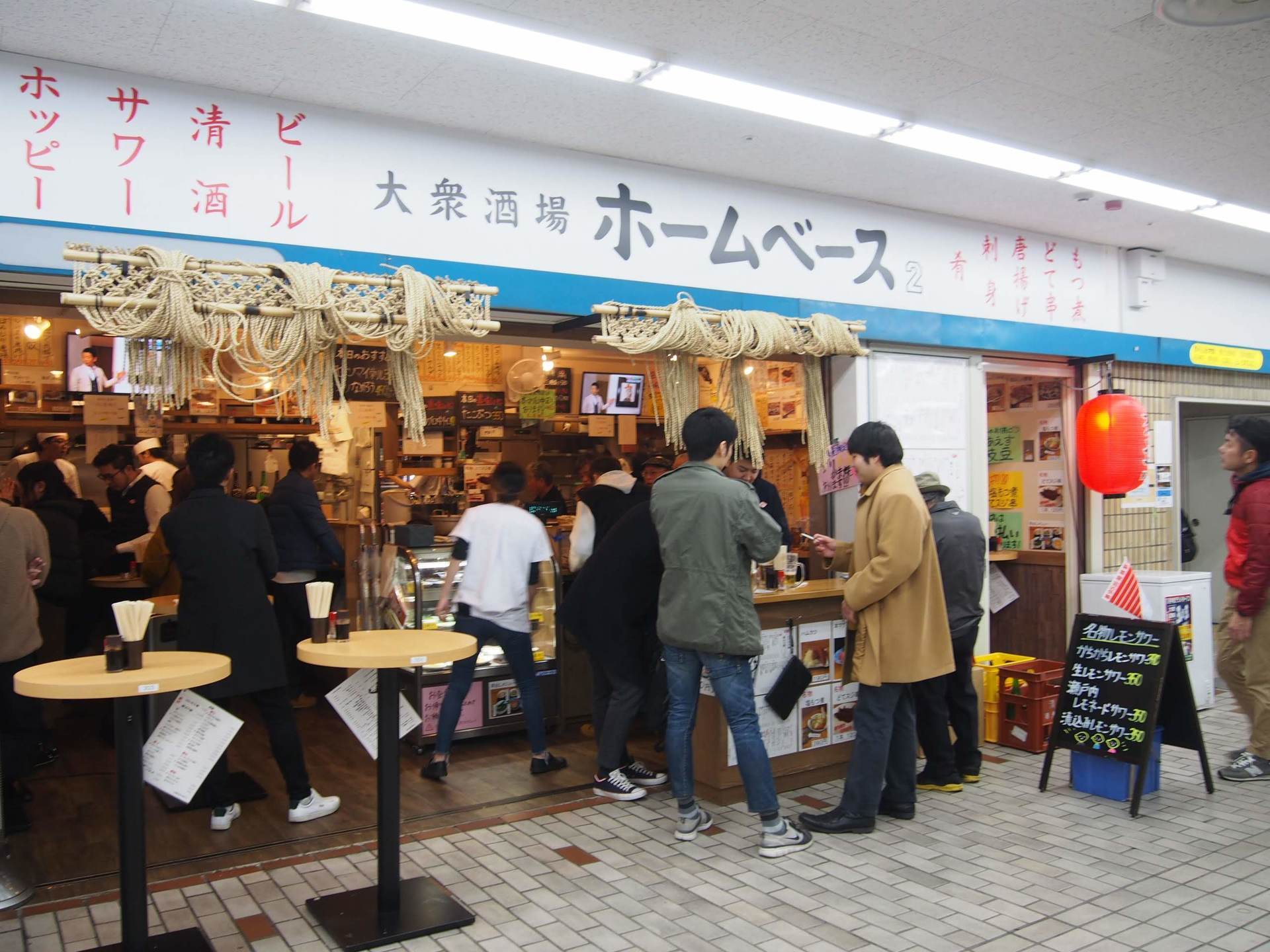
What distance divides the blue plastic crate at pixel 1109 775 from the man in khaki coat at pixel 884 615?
3.94 ft

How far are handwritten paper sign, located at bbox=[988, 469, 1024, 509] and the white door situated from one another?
3050 millimetres

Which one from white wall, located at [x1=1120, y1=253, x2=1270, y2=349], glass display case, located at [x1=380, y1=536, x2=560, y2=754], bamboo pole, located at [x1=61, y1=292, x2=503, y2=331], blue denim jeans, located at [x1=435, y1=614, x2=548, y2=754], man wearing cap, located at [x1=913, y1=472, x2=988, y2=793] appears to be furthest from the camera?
white wall, located at [x1=1120, y1=253, x2=1270, y2=349]

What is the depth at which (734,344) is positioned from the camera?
530cm

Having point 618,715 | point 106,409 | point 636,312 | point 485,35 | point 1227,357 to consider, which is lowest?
point 618,715

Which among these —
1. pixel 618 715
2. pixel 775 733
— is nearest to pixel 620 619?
pixel 618 715

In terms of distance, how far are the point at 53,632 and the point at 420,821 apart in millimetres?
4021

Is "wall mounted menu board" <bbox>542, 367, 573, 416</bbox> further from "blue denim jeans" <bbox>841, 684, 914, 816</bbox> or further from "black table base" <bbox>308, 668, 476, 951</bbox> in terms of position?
"black table base" <bbox>308, 668, 476, 951</bbox>

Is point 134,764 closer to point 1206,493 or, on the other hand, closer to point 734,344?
point 734,344

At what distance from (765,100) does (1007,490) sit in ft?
14.7

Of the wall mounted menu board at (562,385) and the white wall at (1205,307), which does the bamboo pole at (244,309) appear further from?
the white wall at (1205,307)

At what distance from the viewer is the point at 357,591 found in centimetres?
756

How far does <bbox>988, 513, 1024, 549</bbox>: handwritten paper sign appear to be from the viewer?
26.3ft

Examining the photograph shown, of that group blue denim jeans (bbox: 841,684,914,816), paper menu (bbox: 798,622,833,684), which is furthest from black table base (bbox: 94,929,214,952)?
paper menu (bbox: 798,622,833,684)

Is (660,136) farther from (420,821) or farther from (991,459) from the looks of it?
(991,459)
